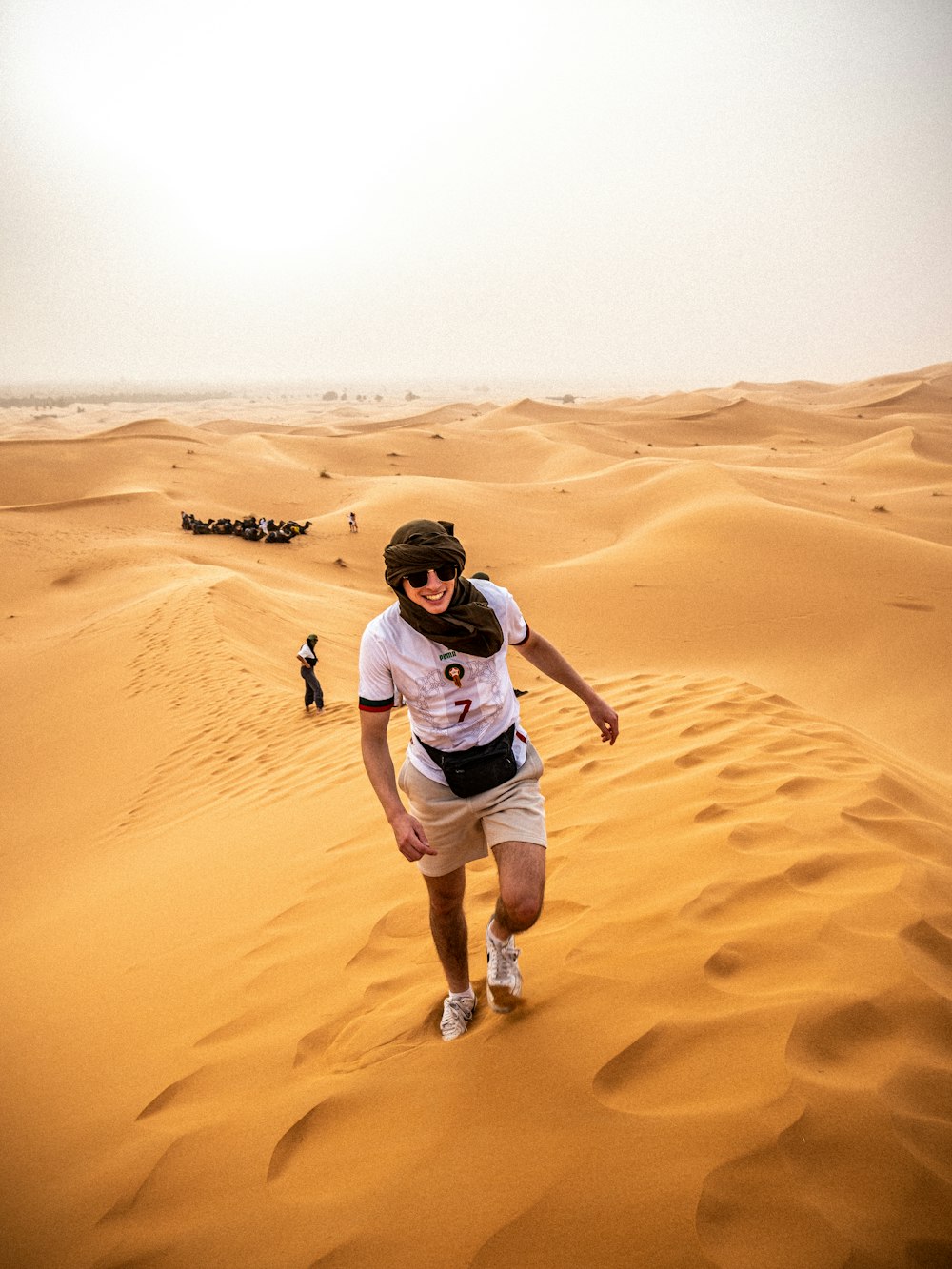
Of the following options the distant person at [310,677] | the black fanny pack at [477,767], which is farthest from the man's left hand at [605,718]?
the distant person at [310,677]

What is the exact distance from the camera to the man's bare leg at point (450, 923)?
2.33 meters

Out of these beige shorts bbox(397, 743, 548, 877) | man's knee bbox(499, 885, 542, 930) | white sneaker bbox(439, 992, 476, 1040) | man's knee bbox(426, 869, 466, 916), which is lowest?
white sneaker bbox(439, 992, 476, 1040)

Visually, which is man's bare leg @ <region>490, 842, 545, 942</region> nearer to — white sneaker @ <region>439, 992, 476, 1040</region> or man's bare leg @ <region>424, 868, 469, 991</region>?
man's bare leg @ <region>424, 868, 469, 991</region>

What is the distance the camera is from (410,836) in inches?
80.9

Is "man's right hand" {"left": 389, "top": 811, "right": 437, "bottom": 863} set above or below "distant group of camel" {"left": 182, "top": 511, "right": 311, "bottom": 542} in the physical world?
above

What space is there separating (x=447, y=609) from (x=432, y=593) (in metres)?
0.07

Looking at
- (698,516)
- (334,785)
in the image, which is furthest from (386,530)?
(334,785)

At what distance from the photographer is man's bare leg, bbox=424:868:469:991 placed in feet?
7.65

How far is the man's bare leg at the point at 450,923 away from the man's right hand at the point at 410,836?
0.94 ft

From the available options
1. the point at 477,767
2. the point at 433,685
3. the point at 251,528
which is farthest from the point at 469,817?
the point at 251,528

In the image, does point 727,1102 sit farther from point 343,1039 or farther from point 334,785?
point 334,785

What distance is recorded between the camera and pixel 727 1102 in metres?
1.76

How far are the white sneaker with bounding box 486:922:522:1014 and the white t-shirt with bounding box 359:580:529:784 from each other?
1.85 feet

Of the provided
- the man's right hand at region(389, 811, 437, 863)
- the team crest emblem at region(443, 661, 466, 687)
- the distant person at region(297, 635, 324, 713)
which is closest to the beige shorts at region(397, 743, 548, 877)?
the man's right hand at region(389, 811, 437, 863)
